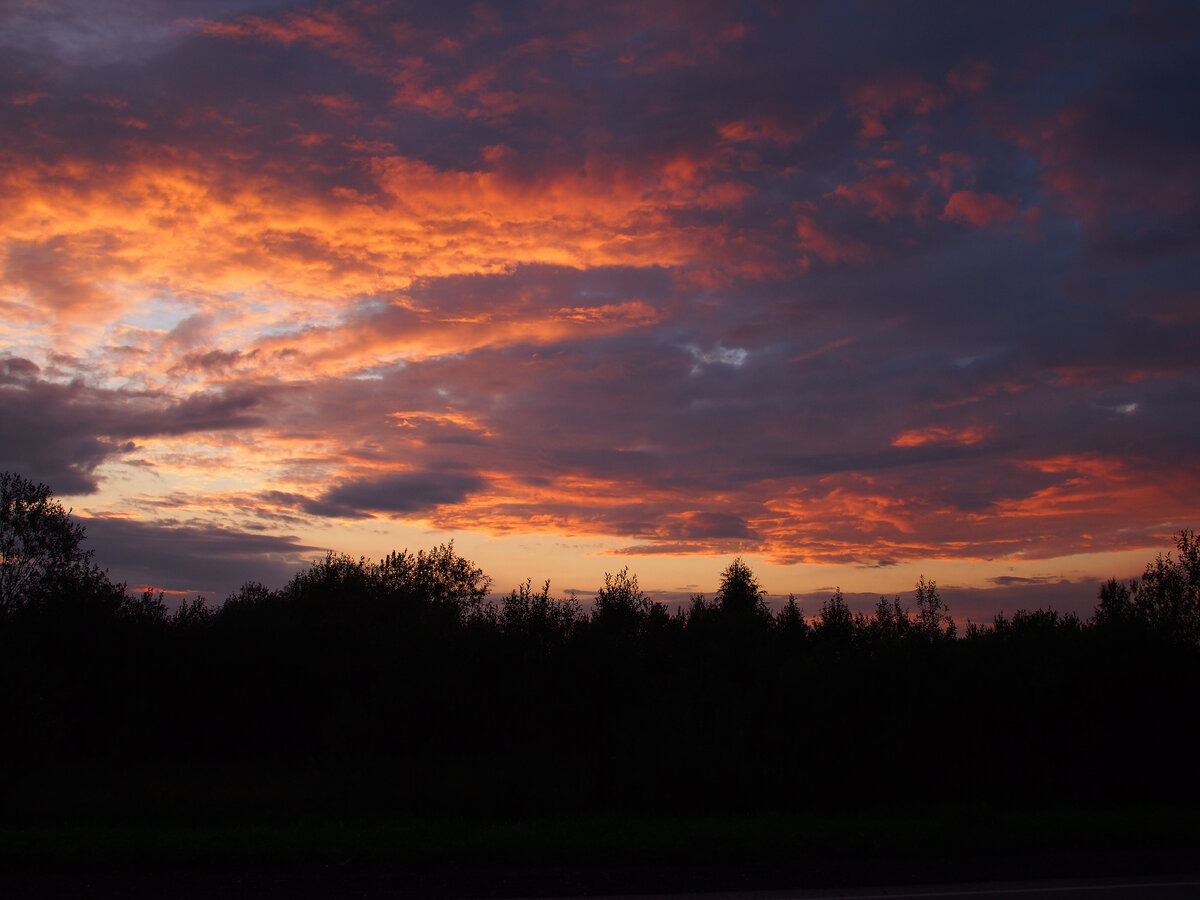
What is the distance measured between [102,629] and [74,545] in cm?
2807

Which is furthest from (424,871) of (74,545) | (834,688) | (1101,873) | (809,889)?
(74,545)

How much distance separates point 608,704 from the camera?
22.7 metres

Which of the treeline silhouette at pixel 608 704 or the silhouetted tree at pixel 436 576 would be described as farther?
the silhouetted tree at pixel 436 576

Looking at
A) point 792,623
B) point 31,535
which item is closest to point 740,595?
point 792,623

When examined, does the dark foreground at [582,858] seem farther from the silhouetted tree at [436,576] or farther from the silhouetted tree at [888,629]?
the silhouetted tree at [436,576]

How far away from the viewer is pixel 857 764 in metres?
18.4

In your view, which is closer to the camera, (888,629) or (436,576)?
(888,629)

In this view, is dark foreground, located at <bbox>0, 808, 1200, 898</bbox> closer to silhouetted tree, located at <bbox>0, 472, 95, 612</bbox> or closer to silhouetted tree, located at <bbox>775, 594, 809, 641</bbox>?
silhouetted tree, located at <bbox>775, 594, 809, 641</bbox>

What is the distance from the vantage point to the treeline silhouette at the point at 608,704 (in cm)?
1725

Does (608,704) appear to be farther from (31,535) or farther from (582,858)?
(31,535)

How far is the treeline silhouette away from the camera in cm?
1725

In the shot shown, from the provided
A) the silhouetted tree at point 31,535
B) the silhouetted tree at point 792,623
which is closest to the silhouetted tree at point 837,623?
the silhouetted tree at point 792,623

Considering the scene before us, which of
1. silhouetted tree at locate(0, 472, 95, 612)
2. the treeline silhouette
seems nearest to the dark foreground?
the treeline silhouette

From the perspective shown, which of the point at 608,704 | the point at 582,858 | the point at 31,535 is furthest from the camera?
the point at 31,535
